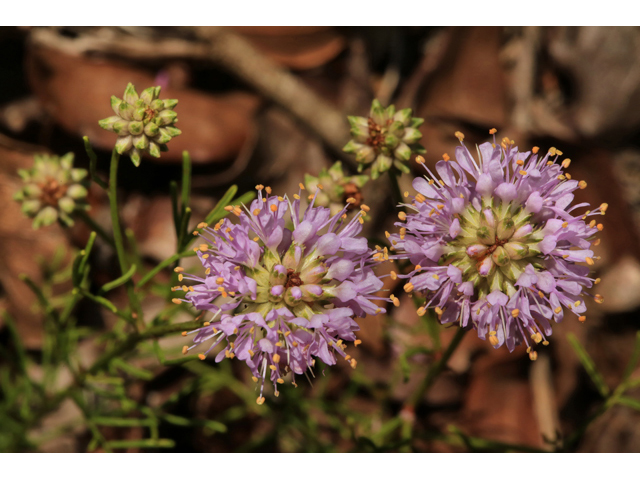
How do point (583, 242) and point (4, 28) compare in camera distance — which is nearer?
point (583, 242)

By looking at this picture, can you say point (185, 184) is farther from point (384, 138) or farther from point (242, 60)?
point (242, 60)

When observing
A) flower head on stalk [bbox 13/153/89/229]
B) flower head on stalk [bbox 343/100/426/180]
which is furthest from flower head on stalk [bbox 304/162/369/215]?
flower head on stalk [bbox 13/153/89/229]

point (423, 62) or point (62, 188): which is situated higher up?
point (423, 62)

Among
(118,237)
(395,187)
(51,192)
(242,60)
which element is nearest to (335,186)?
(395,187)

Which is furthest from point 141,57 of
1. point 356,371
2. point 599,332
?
point 599,332

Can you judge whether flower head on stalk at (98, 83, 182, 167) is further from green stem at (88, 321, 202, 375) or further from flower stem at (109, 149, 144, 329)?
green stem at (88, 321, 202, 375)

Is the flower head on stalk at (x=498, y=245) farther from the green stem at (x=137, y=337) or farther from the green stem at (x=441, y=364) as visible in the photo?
the green stem at (x=137, y=337)

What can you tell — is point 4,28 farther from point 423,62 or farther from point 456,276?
point 456,276
